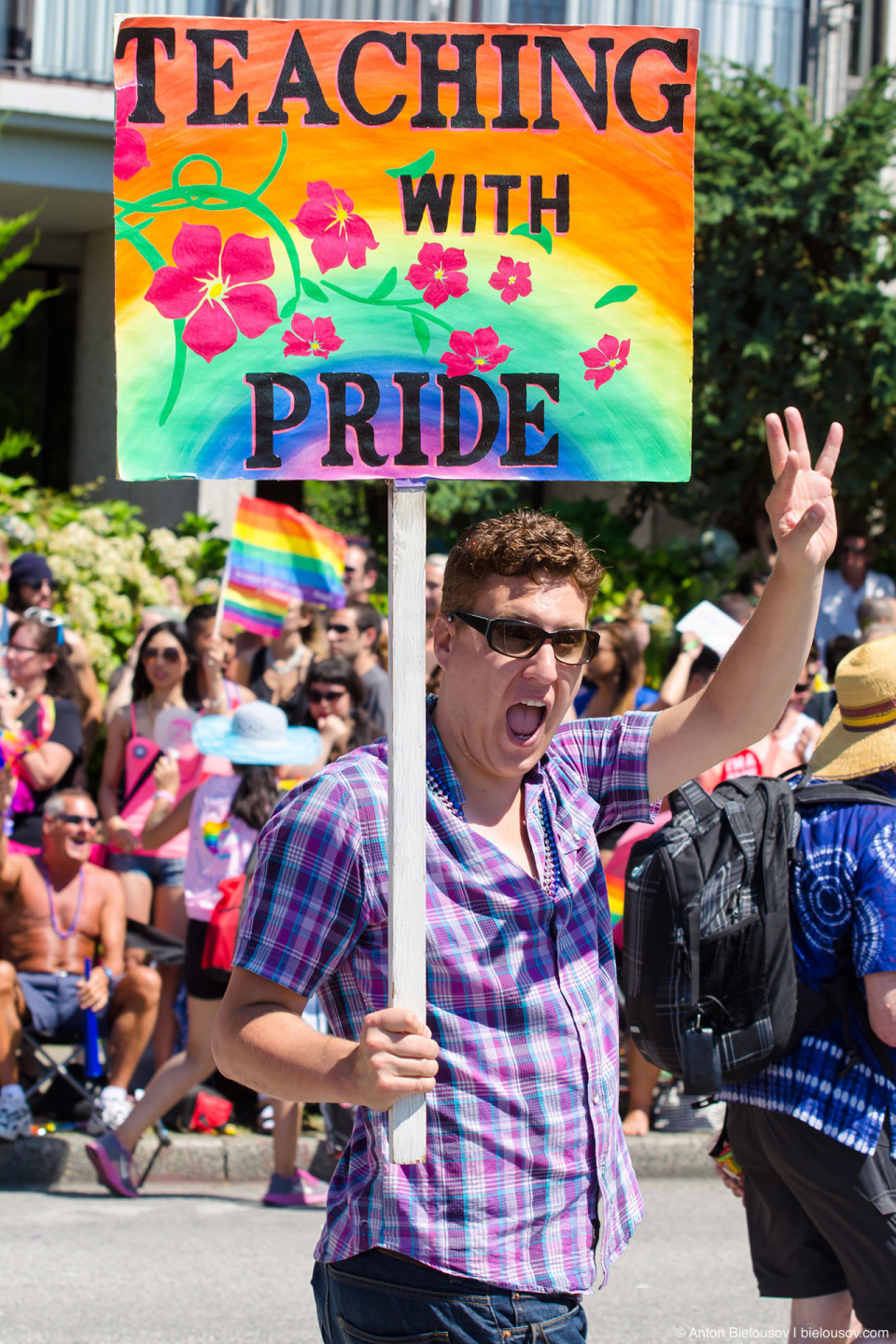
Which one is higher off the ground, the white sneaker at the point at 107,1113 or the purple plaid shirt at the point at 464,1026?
the purple plaid shirt at the point at 464,1026

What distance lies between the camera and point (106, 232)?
12.8m

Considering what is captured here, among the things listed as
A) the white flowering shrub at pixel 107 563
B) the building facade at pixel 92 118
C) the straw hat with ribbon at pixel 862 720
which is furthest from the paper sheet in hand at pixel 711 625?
the building facade at pixel 92 118

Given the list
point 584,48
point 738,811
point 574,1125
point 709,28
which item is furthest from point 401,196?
point 709,28

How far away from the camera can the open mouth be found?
235 cm

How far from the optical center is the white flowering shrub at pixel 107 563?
9.50m

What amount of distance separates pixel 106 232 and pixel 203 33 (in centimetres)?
1124

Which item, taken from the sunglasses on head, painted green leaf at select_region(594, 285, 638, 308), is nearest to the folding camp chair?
the sunglasses on head

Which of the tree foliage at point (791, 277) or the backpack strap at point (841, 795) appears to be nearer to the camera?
the backpack strap at point (841, 795)

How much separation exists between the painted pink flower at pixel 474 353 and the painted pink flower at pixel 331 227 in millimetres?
187

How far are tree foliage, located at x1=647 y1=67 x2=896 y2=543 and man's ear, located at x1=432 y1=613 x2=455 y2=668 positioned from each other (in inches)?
398

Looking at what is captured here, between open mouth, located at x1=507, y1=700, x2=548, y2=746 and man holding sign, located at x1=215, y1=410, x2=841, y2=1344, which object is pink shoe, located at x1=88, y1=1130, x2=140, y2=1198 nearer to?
man holding sign, located at x1=215, y1=410, x2=841, y2=1344

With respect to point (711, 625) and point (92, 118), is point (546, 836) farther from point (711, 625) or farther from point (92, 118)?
point (92, 118)

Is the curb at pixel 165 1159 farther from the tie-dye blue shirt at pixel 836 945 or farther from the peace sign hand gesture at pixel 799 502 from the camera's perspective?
the peace sign hand gesture at pixel 799 502

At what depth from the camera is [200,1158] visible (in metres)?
6.37
